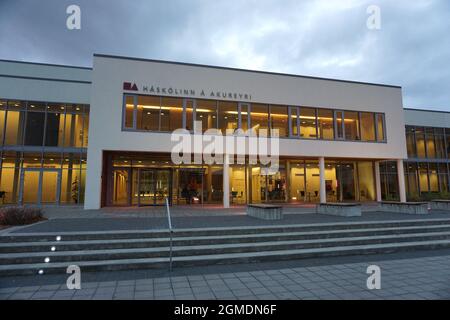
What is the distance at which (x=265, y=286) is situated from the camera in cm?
546

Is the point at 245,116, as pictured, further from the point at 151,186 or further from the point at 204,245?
the point at 204,245

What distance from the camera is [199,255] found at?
7340 mm

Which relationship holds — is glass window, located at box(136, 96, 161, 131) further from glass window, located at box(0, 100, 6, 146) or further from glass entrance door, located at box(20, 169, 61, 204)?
glass window, located at box(0, 100, 6, 146)

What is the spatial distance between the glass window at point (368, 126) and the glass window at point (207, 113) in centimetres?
1056

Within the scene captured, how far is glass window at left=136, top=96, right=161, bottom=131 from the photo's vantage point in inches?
639

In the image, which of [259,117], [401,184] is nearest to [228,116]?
[259,117]

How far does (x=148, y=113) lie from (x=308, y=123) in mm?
10232

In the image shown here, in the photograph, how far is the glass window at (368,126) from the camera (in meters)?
20.0

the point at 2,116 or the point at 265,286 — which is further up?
the point at 2,116

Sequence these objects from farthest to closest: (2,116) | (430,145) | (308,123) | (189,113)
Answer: (430,145), (308,123), (2,116), (189,113)

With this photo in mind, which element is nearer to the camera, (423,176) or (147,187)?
(147,187)

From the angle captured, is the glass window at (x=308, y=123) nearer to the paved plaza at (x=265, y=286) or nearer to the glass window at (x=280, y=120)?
the glass window at (x=280, y=120)

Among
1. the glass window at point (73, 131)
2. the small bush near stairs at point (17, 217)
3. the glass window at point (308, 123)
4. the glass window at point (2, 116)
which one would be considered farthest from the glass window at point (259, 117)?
the glass window at point (2, 116)
